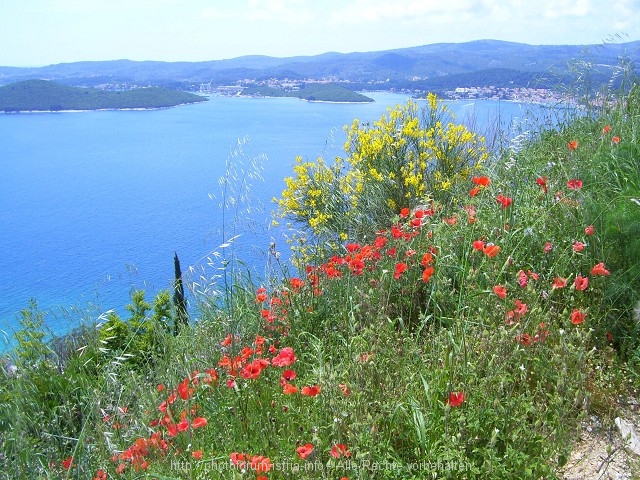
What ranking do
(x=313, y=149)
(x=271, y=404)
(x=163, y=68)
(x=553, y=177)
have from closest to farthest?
(x=271, y=404)
(x=553, y=177)
(x=313, y=149)
(x=163, y=68)

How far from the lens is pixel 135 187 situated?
4041cm

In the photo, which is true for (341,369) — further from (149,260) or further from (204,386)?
(149,260)

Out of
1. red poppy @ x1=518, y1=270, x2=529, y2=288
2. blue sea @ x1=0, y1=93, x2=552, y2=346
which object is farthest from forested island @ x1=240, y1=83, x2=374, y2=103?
red poppy @ x1=518, y1=270, x2=529, y2=288

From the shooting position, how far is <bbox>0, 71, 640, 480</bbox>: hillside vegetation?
1732 mm

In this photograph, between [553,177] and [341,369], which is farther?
[553,177]

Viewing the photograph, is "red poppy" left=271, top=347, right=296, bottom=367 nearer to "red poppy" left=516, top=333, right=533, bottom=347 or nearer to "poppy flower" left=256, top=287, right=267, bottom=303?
"poppy flower" left=256, top=287, right=267, bottom=303

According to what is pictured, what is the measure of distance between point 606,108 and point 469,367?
4.24 meters

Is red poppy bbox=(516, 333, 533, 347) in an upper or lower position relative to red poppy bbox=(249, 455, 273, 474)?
upper

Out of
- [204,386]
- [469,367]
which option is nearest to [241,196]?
[204,386]

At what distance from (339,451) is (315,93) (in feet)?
193

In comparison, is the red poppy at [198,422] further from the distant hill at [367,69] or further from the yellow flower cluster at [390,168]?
the distant hill at [367,69]

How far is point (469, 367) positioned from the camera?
1.94 metres

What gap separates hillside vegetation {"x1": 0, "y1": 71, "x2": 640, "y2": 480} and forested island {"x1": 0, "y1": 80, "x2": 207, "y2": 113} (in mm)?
70993

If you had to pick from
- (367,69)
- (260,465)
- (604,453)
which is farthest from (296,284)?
(367,69)
